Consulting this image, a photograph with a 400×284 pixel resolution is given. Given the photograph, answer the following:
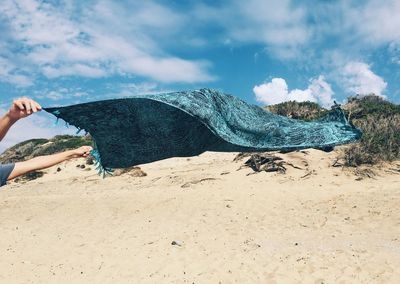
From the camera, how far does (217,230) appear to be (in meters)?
12.6

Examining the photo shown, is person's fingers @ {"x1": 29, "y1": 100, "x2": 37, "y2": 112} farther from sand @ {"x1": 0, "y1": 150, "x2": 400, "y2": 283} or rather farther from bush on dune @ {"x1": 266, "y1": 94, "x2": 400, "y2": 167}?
bush on dune @ {"x1": 266, "y1": 94, "x2": 400, "y2": 167}

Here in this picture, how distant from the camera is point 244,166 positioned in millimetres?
19656

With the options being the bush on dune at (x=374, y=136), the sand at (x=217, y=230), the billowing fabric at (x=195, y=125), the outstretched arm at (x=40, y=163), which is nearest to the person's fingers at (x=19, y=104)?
the outstretched arm at (x=40, y=163)

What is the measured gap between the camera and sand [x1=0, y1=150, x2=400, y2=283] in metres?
9.88

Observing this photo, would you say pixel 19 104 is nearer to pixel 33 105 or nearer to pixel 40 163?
pixel 33 105

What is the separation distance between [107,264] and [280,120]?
688 centimetres

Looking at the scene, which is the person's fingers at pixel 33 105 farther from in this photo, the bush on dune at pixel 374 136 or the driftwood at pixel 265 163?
the driftwood at pixel 265 163

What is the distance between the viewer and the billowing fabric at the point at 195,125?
17.9ft

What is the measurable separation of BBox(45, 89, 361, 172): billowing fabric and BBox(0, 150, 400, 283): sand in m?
4.61

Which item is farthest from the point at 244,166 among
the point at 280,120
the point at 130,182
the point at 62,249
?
the point at 280,120

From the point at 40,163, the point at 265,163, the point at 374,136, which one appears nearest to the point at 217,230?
the point at 265,163

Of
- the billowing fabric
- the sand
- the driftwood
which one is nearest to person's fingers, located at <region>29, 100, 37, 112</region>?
the billowing fabric

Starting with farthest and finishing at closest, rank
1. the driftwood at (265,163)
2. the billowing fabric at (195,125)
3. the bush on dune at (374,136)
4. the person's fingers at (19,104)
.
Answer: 1. the driftwood at (265,163)
2. the bush on dune at (374,136)
3. the billowing fabric at (195,125)
4. the person's fingers at (19,104)

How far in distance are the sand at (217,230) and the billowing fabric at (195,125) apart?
4614mm
